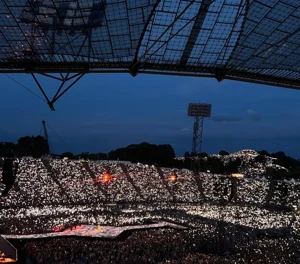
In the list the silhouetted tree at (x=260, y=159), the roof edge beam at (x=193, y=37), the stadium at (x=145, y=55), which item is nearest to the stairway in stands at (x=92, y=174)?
the stadium at (x=145, y=55)

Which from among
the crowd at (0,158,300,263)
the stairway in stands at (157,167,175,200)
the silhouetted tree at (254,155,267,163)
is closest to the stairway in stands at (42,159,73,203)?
the crowd at (0,158,300,263)

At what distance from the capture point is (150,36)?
14.0 metres

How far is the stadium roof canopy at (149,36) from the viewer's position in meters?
12.3

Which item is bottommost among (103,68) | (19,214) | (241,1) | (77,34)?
(19,214)

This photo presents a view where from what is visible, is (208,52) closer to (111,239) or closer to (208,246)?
(208,246)

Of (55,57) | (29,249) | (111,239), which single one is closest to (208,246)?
(111,239)

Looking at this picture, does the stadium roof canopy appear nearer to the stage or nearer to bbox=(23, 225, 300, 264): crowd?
bbox=(23, 225, 300, 264): crowd

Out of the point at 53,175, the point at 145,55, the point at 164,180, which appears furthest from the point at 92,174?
the point at 145,55

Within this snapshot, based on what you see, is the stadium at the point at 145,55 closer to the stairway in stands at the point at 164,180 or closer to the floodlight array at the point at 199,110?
the stairway in stands at the point at 164,180

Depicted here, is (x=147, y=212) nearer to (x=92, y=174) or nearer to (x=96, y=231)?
(x=96, y=231)

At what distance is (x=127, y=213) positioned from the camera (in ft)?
126

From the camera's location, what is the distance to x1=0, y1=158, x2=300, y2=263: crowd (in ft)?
66.6

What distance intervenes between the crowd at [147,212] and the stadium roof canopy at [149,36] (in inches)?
332

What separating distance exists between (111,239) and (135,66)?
15081 mm
